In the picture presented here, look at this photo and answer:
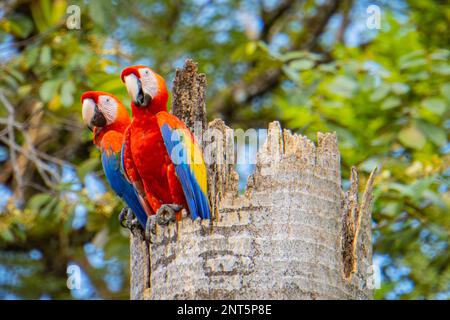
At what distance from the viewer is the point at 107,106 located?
4500mm

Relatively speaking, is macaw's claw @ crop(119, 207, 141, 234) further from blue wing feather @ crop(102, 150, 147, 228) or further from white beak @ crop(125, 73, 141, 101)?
white beak @ crop(125, 73, 141, 101)

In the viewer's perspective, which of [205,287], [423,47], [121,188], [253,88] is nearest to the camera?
[205,287]

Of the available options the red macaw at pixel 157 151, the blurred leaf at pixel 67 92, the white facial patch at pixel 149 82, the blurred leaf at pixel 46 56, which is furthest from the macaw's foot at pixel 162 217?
the blurred leaf at pixel 46 56

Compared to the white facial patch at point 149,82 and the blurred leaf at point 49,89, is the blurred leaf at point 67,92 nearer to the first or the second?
the blurred leaf at point 49,89

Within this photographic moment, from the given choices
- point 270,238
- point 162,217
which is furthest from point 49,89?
point 270,238

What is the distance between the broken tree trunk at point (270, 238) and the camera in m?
3.45

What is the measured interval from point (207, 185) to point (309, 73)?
10.9 ft

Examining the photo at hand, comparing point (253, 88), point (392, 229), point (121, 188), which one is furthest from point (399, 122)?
point (121, 188)

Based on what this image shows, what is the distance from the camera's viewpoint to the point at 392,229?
21.2 feet

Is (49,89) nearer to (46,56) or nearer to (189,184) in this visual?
(46,56)

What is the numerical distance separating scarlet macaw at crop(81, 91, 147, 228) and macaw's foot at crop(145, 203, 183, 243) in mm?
520

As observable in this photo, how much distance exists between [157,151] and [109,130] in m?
0.61

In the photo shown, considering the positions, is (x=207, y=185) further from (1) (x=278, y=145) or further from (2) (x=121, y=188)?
(2) (x=121, y=188)

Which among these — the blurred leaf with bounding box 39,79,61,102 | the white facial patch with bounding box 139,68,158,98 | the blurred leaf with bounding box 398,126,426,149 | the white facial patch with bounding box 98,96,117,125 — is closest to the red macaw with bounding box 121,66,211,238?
the white facial patch with bounding box 139,68,158,98
